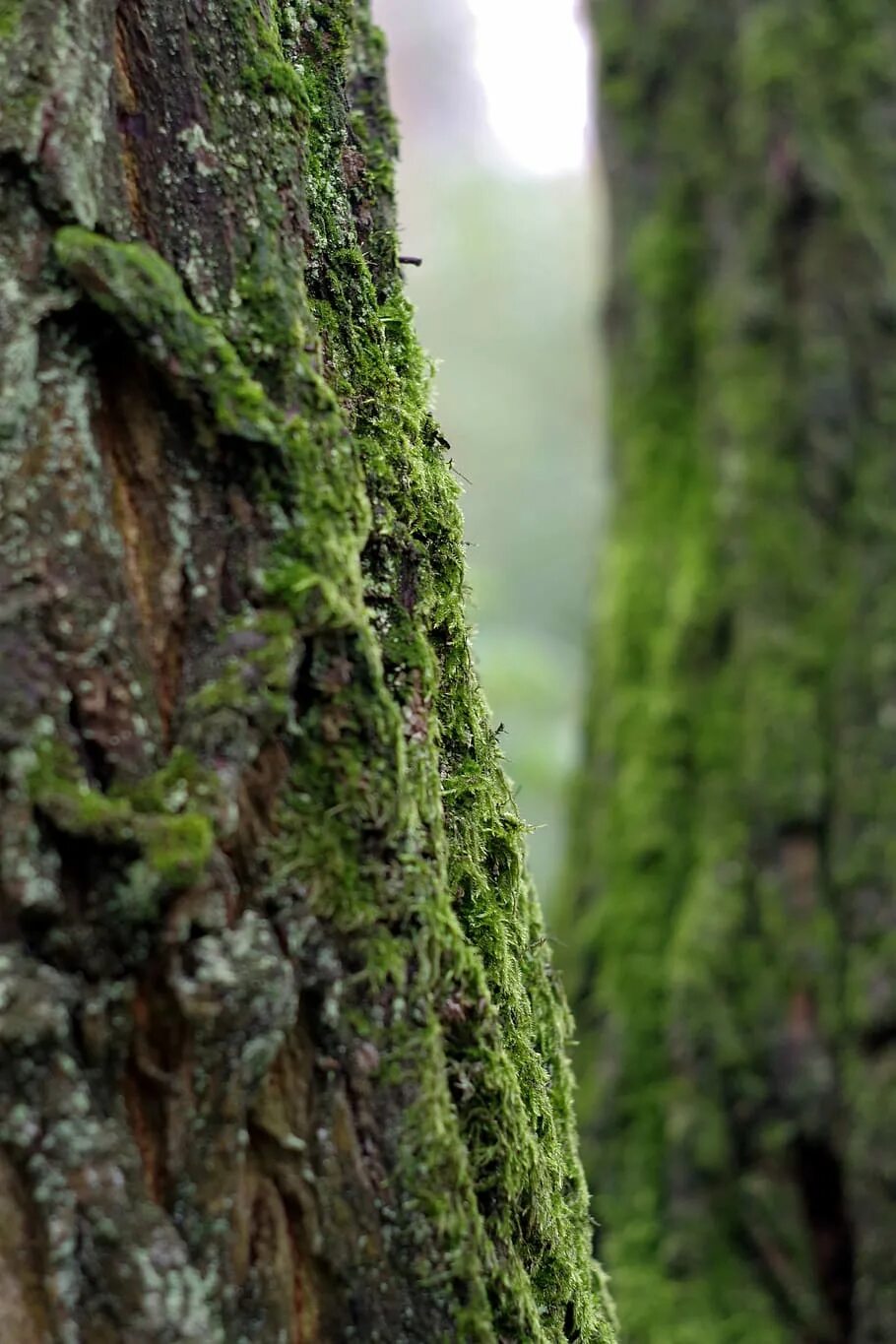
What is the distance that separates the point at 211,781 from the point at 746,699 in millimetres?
2570

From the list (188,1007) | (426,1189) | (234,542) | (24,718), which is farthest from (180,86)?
(426,1189)

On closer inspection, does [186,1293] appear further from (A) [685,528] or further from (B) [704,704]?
(A) [685,528]

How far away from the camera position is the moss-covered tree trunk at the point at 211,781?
84 centimetres

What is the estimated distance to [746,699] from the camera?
3.27 meters

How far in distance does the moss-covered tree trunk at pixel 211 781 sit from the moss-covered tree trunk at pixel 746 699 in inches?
78.4

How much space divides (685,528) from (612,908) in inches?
45.4

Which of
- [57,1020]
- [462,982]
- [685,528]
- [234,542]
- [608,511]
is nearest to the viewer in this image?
[57,1020]

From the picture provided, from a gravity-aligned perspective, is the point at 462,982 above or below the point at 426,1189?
above

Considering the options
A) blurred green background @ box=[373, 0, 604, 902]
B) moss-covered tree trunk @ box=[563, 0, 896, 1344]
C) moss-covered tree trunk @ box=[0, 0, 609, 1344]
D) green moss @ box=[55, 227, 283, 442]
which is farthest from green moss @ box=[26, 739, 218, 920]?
blurred green background @ box=[373, 0, 604, 902]

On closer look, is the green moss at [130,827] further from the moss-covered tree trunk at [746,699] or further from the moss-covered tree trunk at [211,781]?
the moss-covered tree trunk at [746,699]

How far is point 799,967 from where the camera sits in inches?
117

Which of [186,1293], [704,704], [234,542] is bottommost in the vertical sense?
[186,1293]

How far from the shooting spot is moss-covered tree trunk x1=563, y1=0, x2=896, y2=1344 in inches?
113

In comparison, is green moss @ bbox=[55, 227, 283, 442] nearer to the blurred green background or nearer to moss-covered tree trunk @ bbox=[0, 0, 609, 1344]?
moss-covered tree trunk @ bbox=[0, 0, 609, 1344]
